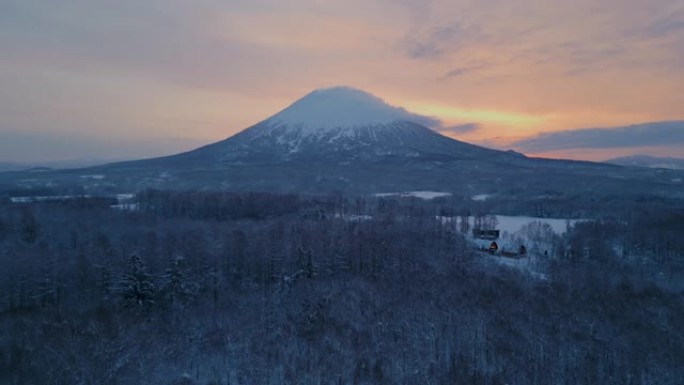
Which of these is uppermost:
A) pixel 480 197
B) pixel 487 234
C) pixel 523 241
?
pixel 480 197

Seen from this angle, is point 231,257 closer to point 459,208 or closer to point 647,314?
point 647,314

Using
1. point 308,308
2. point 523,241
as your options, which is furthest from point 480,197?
point 308,308

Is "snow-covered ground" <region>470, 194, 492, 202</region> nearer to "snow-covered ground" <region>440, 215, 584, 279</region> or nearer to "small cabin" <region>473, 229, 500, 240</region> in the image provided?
"snow-covered ground" <region>440, 215, 584, 279</region>

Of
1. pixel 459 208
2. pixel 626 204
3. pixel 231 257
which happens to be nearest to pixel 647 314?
pixel 231 257

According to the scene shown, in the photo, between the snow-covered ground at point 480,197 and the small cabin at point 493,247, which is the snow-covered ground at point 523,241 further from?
the snow-covered ground at point 480,197

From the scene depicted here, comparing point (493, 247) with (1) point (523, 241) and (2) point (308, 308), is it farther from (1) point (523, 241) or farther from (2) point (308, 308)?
(2) point (308, 308)

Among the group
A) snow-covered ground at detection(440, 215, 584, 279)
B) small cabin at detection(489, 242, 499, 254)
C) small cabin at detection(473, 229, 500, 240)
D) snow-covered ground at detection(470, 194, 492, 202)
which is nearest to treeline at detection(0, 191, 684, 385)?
snow-covered ground at detection(440, 215, 584, 279)

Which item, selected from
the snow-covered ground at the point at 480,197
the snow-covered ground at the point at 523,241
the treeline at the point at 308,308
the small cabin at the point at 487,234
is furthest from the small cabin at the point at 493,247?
the snow-covered ground at the point at 480,197
